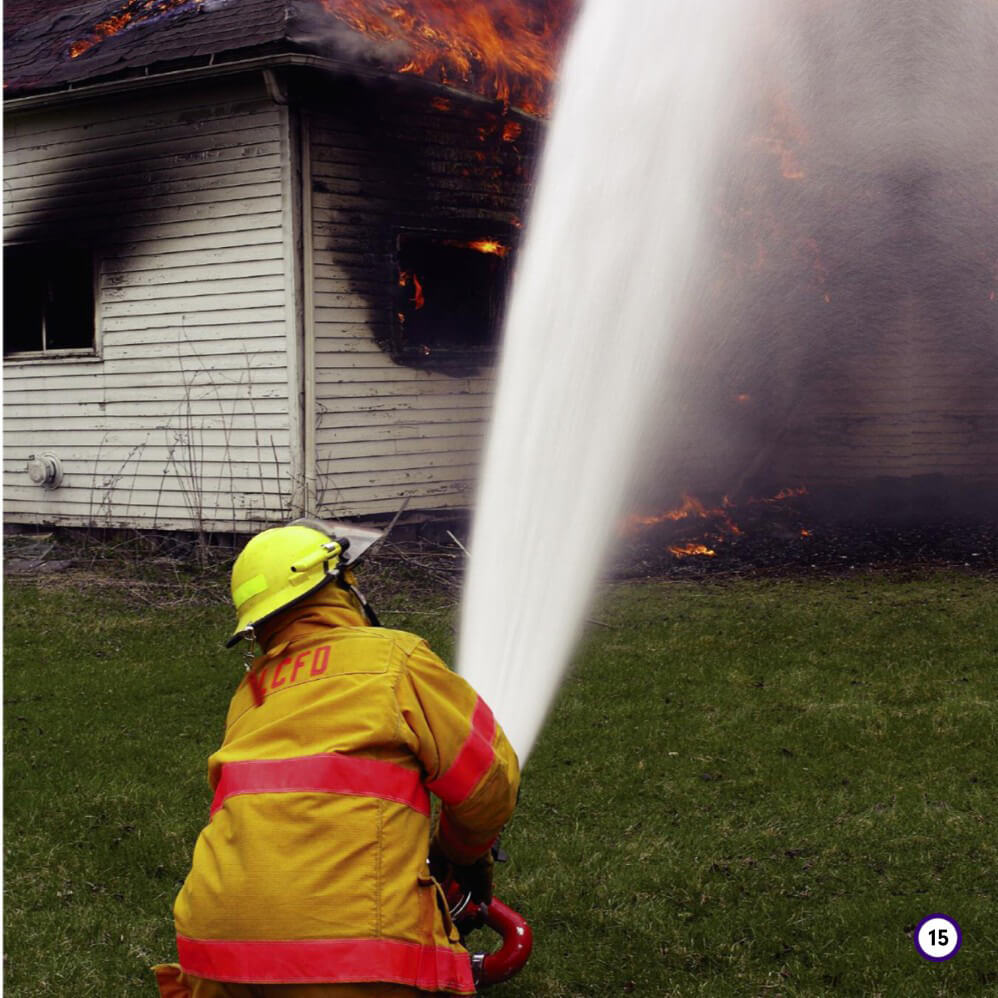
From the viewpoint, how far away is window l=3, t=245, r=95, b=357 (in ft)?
42.0

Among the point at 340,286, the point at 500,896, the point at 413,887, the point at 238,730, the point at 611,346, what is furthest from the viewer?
the point at 340,286

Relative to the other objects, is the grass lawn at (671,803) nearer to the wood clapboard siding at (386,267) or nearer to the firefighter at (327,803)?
the firefighter at (327,803)

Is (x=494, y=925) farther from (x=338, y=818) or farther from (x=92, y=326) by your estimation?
(x=92, y=326)

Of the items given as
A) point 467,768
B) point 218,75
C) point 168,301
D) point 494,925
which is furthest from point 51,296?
point 467,768

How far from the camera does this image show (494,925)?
3.36 meters

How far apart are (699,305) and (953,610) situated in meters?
6.65

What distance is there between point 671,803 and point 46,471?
964cm

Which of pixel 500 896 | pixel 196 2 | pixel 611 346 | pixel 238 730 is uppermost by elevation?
pixel 196 2

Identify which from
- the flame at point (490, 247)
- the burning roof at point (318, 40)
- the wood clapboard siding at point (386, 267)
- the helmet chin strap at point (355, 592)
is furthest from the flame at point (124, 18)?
the helmet chin strap at point (355, 592)

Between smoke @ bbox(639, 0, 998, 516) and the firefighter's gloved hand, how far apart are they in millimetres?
10095

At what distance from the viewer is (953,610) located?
8953 mm

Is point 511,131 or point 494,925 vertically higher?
point 511,131

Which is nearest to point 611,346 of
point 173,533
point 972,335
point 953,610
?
point 953,610

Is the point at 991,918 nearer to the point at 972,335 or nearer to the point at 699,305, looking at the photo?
the point at 699,305
